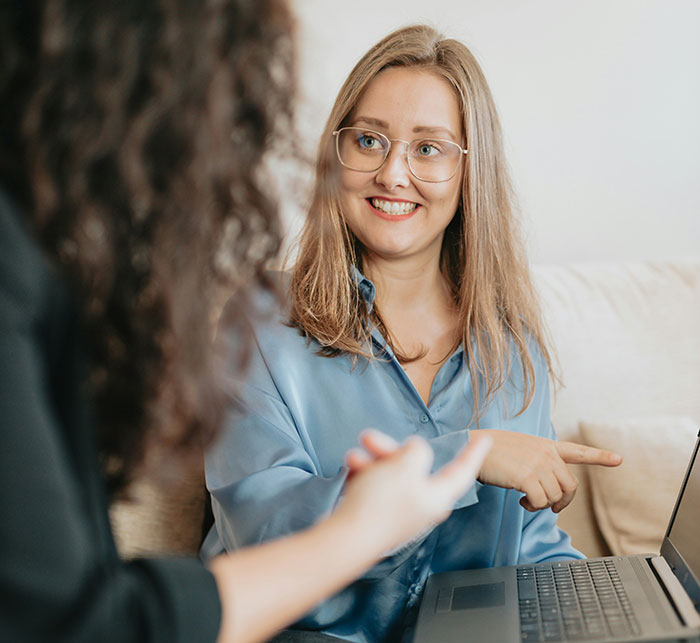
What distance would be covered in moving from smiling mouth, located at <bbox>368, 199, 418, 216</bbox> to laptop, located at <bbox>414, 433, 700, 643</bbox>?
2.03 ft

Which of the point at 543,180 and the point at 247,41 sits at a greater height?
the point at 247,41

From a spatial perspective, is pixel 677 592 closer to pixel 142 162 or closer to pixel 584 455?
pixel 584 455

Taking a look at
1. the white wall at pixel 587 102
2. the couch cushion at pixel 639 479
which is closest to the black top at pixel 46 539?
the couch cushion at pixel 639 479

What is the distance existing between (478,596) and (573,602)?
A: 15 cm

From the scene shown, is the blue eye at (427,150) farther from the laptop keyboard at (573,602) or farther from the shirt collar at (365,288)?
the laptop keyboard at (573,602)

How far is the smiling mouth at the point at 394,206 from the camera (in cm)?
142

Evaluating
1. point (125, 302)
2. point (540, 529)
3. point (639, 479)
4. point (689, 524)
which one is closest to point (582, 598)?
point (689, 524)

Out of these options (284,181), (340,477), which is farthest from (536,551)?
(284,181)

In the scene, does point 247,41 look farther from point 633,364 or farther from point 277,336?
point 633,364

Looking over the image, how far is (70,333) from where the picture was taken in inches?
21.7

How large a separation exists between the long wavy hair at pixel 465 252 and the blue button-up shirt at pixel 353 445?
0.03 meters

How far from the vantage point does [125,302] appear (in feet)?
1.87

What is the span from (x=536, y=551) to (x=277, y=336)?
58cm

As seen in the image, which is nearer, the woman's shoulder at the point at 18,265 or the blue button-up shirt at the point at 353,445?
the woman's shoulder at the point at 18,265
